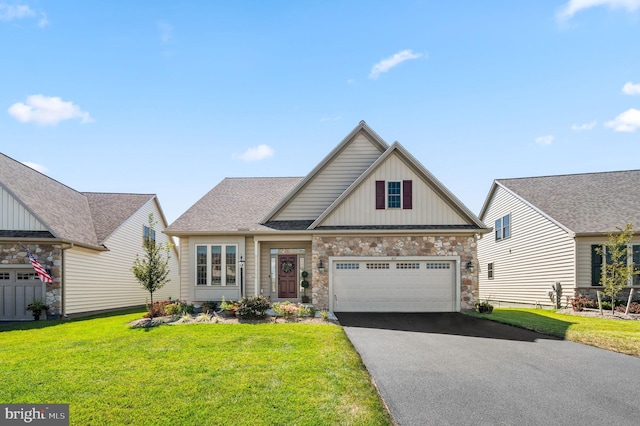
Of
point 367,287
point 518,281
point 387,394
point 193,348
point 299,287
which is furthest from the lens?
point 518,281

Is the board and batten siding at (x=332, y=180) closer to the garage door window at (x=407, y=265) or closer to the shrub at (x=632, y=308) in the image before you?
the garage door window at (x=407, y=265)

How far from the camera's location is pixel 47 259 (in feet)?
50.8

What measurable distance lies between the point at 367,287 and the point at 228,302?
543 centimetres

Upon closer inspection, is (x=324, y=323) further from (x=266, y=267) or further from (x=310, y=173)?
(x=310, y=173)

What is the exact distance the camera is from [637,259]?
16.8 metres

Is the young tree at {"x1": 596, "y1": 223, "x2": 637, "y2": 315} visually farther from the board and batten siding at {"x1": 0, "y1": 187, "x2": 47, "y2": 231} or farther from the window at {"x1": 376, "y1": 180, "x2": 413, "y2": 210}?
the board and batten siding at {"x1": 0, "y1": 187, "x2": 47, "y2": 231}

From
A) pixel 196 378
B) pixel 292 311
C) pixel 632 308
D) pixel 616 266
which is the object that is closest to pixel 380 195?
pixel 292 311

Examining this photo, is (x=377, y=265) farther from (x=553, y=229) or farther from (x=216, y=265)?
(x=553, y=229)

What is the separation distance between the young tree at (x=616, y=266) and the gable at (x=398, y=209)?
5.80 m

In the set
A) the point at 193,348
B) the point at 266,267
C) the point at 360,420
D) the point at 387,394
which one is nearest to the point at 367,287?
the point at 266,267

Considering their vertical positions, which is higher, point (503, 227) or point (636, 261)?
point (503, 227)

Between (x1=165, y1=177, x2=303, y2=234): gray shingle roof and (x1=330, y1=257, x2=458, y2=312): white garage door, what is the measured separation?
3.67 m

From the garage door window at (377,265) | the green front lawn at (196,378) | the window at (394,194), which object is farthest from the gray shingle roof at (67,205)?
the window at (394,194)

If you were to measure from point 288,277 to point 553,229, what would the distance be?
12422 mm
